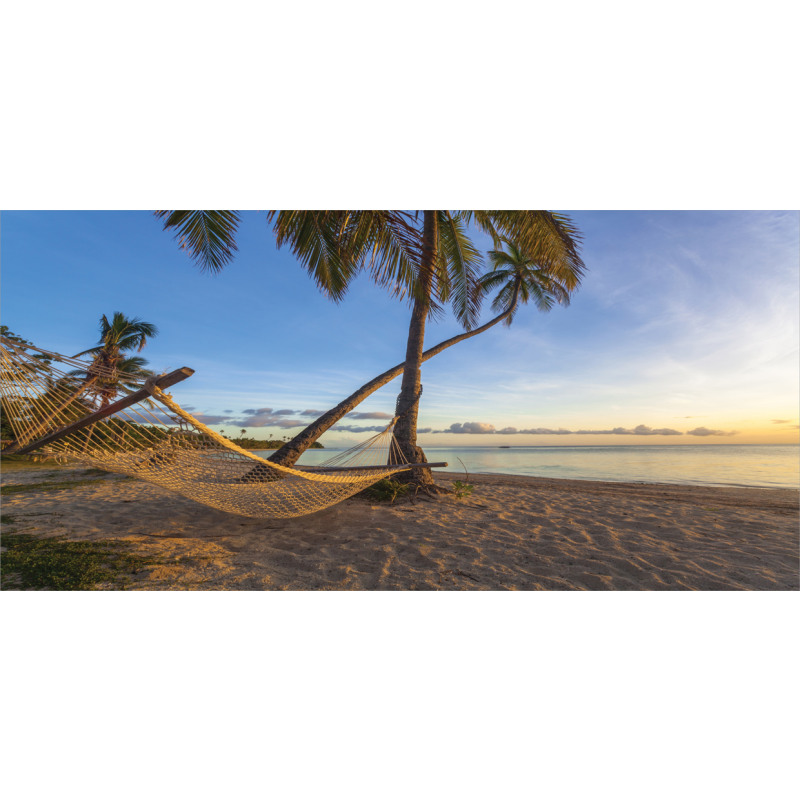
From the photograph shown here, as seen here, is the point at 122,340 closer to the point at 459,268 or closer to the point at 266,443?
the point at 266,443

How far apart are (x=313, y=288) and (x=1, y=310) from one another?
7.25 ft

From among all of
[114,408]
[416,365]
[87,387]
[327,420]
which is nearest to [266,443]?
[327,420]

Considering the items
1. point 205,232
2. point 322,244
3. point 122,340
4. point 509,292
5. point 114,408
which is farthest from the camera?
point 122,340

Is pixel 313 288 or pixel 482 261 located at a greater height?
pixel 482 261

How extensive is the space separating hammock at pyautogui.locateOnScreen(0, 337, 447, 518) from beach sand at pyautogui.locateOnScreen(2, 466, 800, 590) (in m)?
0.31

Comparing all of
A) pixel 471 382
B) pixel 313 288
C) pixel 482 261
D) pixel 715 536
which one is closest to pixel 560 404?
pixel 471 382

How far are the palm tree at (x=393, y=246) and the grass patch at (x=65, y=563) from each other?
2081mm

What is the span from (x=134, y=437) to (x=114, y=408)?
29.2 inches

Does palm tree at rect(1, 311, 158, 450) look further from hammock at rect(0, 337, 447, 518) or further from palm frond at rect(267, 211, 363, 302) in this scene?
palm frond at rect(267, 211, 363, 302)

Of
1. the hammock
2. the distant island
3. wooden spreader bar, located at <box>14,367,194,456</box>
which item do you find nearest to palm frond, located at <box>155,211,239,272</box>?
the hammock

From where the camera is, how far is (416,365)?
378 centimetres

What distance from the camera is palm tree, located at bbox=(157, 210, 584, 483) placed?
2.71 metres
